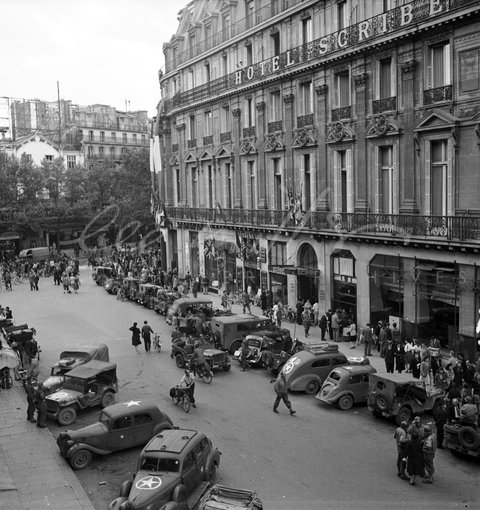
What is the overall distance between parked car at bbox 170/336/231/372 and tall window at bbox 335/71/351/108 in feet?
46.1

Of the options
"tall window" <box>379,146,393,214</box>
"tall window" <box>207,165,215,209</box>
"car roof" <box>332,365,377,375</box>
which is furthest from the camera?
"tall window" <box>207,165,215,209</box>

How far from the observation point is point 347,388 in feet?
70.9

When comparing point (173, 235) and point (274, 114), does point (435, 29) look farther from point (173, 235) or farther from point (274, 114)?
point (173, 235)

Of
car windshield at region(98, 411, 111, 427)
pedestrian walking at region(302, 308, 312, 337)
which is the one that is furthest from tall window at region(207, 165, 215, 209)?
car windshield at region(98, 411, 111, 427)

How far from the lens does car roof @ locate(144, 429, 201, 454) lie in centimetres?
1519

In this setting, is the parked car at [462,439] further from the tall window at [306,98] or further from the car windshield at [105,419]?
the tall window at [306,98]

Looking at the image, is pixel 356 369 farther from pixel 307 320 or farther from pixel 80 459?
pixel 307 320

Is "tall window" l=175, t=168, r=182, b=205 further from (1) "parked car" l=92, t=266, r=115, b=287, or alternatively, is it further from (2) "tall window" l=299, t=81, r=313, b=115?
(2) "tall window" l=299, t=81, r=313, b=115

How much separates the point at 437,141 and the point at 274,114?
13910 mm

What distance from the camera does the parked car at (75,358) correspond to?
23812 millimetres

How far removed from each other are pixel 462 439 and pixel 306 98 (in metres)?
24.0

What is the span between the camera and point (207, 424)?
20594mm

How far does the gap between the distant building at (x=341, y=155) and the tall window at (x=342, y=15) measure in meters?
0.14

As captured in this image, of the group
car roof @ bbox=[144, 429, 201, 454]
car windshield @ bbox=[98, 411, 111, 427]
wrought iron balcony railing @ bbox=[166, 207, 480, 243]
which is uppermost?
wrought iron balcony railing @ bbox=[166, 207, 480, 243]
